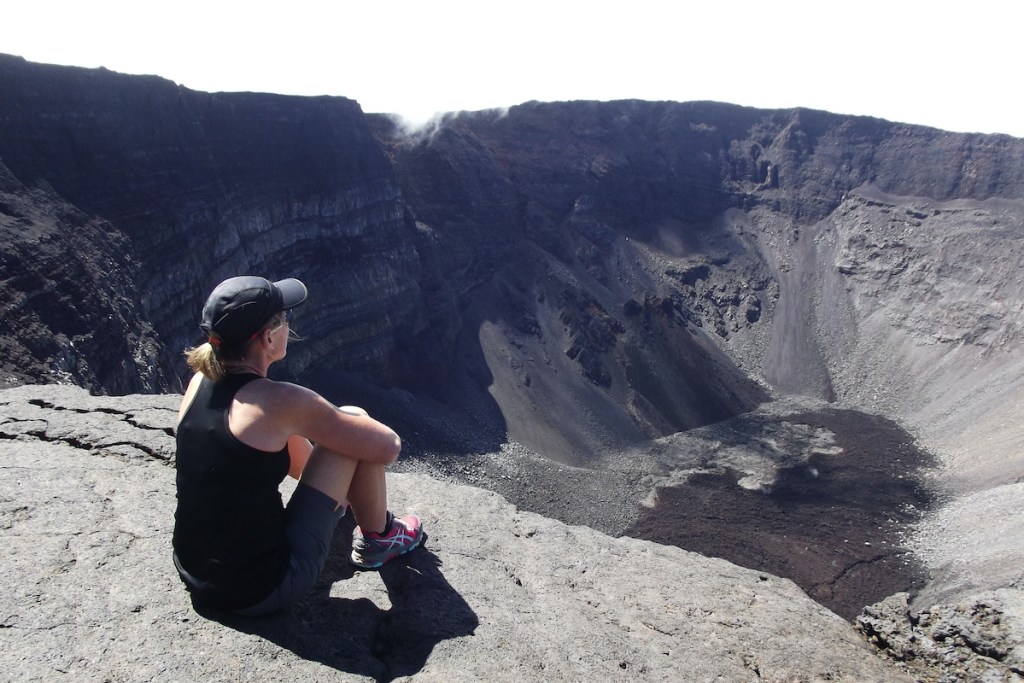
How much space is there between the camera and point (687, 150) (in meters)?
60.3

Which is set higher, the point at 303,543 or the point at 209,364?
the point at 209,364

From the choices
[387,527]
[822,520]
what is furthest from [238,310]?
[822,520]

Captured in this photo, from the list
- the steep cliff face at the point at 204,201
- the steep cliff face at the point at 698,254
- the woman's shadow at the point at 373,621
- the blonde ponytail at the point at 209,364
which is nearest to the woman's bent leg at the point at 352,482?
the woman's shadow at the point at 373,621

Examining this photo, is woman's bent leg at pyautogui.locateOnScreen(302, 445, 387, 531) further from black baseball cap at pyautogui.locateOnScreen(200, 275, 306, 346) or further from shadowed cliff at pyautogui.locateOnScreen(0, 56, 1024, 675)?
shadowed cliff at pyautogui.locateOnScreen(0, 56, 1024, 675)

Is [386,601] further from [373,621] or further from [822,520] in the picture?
[822,520]

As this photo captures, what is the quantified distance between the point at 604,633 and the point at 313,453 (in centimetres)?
242

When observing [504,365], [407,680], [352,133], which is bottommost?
[504,365]

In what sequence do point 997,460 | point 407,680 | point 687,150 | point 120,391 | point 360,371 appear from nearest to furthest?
point 407,680, point 120,391, point 997,460, point 360,371, point 687,150

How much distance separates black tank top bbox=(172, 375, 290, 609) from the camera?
12.3ft

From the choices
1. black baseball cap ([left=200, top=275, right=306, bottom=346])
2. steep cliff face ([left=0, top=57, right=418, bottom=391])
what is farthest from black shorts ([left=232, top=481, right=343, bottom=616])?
steep cliff face ([left=0, top=57, right=418, bottom=391])

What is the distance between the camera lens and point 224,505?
3.80m

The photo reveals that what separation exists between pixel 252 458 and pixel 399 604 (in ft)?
5.13

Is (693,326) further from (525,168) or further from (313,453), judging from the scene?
(313,453)

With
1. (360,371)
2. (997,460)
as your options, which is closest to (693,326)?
(997,460)
